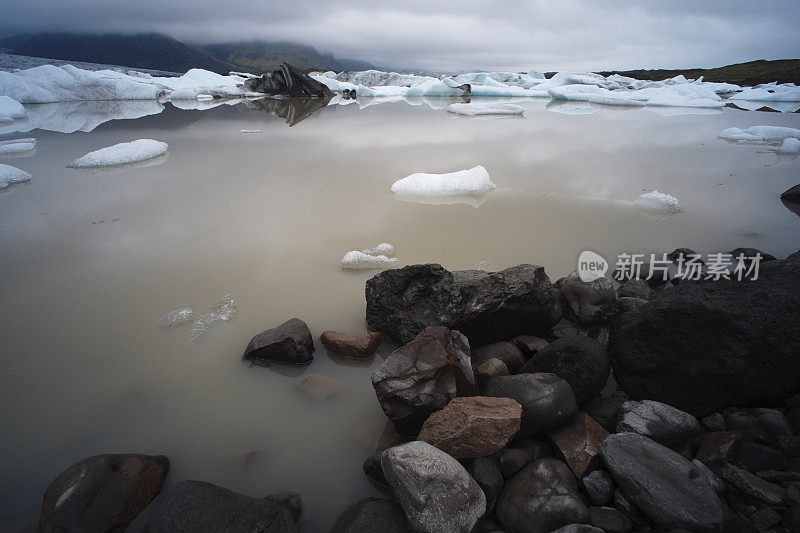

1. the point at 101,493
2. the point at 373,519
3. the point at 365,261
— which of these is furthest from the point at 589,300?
the point at 101,493

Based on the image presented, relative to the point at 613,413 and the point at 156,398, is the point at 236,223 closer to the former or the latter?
the point at 156,398

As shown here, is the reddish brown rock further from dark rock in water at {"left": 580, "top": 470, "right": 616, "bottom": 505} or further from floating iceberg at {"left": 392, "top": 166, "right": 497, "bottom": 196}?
floating iceberg at {"left": 392, "top": 166, "right": 497, "bottom": 196}

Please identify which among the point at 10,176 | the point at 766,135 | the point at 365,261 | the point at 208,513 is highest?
A: the point at 766,135

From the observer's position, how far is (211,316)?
2990mm

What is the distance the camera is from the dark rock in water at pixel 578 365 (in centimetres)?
219

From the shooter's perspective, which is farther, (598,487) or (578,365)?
(578,365)

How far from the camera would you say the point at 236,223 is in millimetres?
4754

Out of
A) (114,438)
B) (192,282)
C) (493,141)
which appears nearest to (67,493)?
→ (114,438)

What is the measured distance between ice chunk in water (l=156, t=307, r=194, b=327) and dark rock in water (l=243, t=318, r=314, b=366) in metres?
0.71

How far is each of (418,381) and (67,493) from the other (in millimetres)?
1554

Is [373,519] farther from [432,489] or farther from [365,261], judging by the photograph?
[365,261]

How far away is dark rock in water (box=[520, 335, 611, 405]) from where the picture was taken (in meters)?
2.19

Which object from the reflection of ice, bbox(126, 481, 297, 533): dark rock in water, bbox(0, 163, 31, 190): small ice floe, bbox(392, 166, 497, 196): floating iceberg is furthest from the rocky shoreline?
bbox(0, 163, 31, 190): small ice floe

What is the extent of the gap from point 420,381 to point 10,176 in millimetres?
7896
